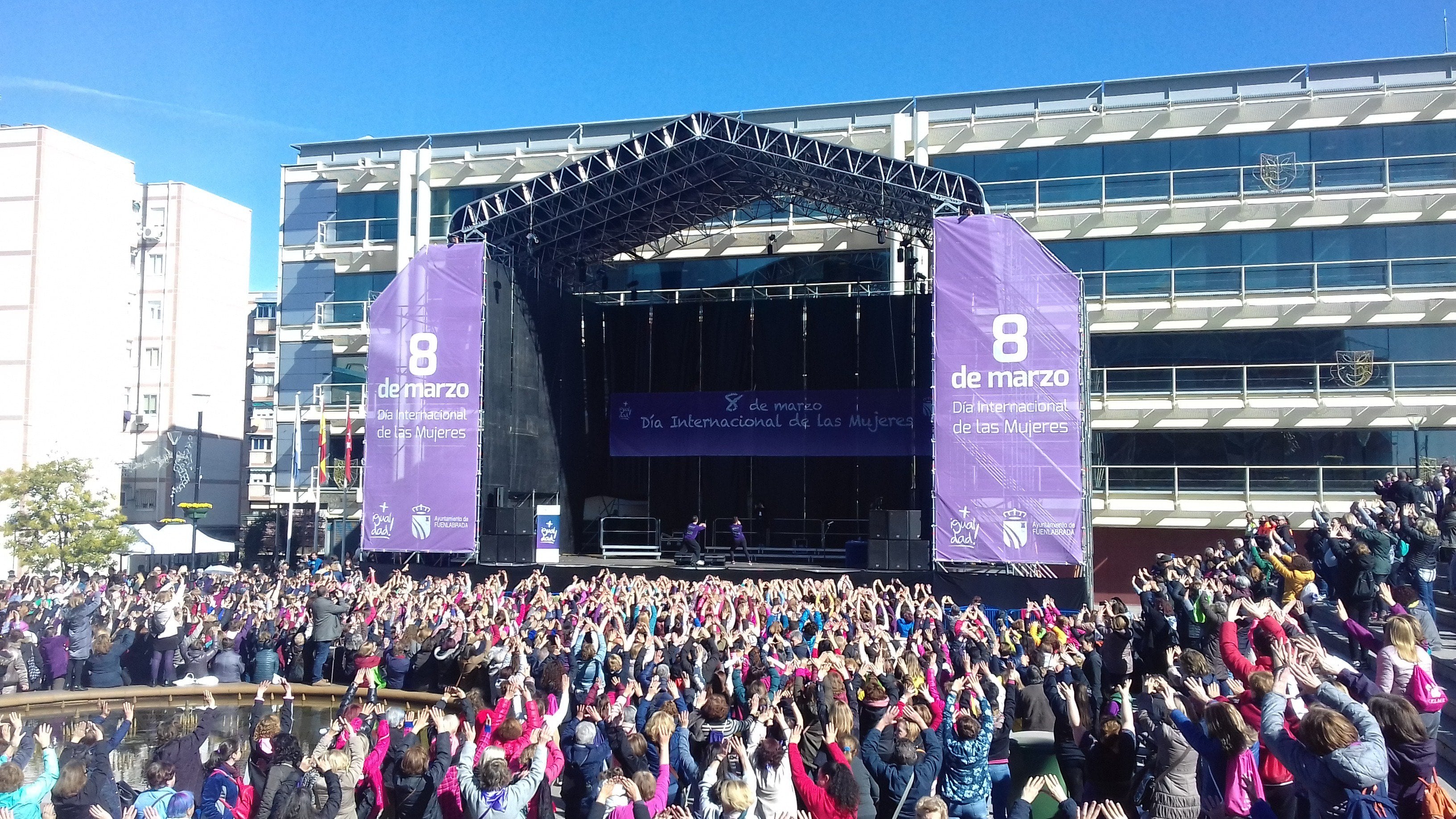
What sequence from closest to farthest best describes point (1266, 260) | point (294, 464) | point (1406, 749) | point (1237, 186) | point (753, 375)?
point (1406, 749) → point (1266, 260) → point (1237, 186) → point (753, 375) → point (294, 464)

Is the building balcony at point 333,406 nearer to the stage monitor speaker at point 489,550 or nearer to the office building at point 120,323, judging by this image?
the office building at point 120,323

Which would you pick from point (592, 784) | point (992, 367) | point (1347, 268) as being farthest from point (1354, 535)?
point (1347, 268)

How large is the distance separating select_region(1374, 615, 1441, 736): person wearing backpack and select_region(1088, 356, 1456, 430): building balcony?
60.6 ft

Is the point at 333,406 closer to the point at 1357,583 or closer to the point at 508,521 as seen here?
the point at 508,521

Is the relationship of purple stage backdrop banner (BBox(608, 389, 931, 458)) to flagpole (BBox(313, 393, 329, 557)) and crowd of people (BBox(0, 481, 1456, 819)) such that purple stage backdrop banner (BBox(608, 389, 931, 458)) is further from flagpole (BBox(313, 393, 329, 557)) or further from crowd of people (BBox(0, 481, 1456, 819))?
crowd of people (BBox(0, 481, 1456, 819))

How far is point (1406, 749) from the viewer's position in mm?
4648

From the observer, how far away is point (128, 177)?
3822 cm

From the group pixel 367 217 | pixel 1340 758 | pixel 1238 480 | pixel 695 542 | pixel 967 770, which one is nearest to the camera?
pixel 1340 758

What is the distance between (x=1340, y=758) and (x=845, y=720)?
240 cm

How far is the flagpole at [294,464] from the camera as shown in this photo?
2642 centimetres

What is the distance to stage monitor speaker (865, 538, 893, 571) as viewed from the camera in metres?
18.8

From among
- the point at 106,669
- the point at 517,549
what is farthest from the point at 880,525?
the point at 106,669

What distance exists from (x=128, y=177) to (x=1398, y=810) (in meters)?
42.4

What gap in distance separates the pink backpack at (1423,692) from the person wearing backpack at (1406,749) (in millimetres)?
927
